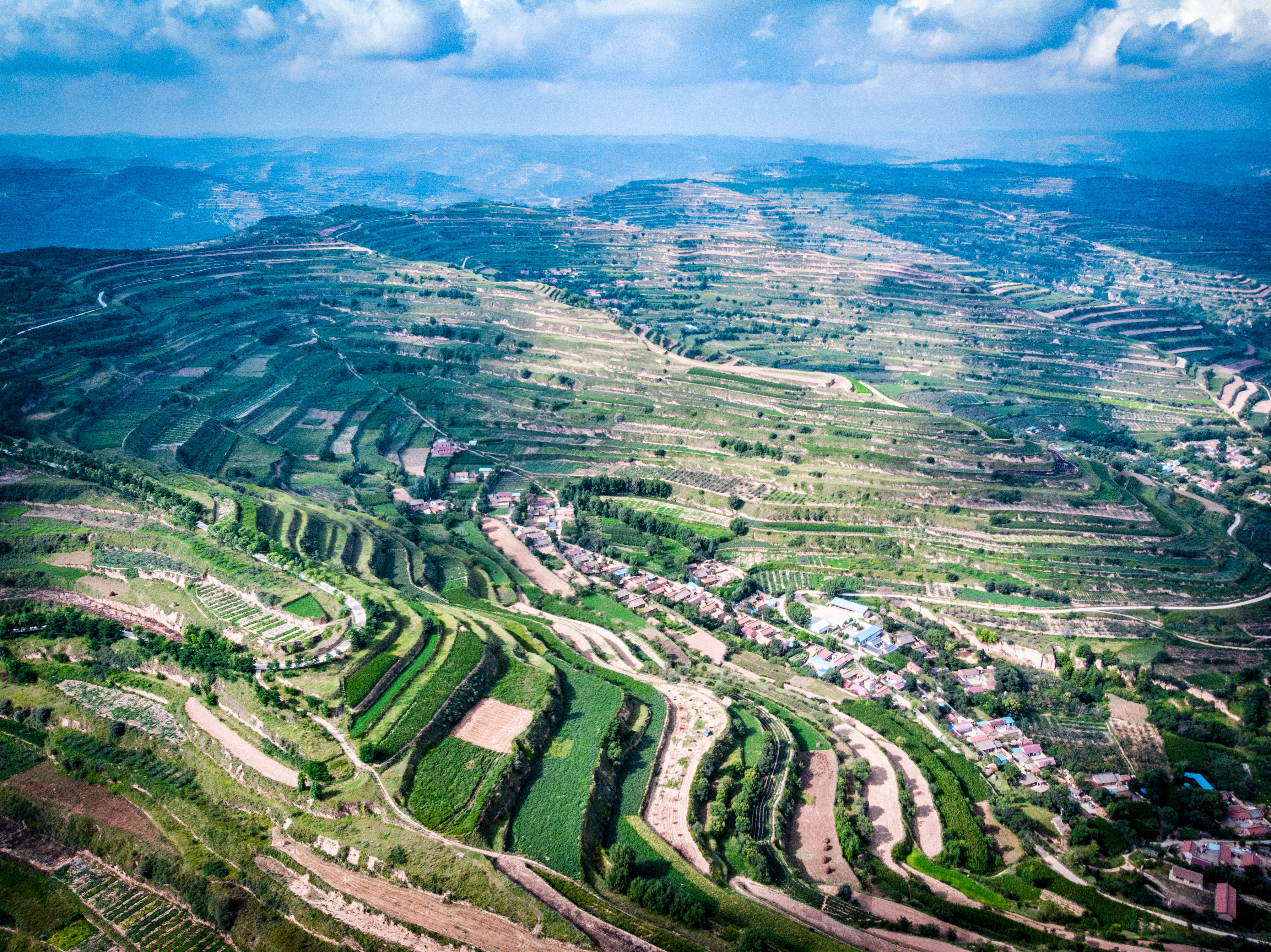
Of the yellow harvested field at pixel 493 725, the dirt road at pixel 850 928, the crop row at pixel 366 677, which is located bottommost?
the dirt road at pixel 850 928

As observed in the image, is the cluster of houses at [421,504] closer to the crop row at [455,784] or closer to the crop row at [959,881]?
the crop row at [455,784]

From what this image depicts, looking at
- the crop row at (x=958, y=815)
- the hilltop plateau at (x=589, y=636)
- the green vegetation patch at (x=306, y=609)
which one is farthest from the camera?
the green vegetation patch at (x=306, y=609)

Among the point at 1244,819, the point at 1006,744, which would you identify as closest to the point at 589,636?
the point at 1006,744

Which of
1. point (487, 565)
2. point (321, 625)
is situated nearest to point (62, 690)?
point (321, 625)

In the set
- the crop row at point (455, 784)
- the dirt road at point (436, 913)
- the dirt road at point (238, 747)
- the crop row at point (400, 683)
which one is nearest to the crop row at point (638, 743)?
the crop row at point (455, 784)

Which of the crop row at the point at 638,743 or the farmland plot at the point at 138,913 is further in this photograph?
the crop row at the point at 638,743

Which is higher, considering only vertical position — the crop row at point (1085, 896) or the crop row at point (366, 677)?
the crop row at point (366, 677)

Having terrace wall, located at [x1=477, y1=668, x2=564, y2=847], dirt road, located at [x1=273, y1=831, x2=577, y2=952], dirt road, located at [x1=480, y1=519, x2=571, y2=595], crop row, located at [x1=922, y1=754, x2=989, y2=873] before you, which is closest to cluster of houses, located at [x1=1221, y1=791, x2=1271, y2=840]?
crop row, located at [x1=922, y1=754, x2=989, y2=873]

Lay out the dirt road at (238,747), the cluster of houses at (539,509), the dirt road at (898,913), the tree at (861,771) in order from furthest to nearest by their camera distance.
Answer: the cluster of houses at (539,509) → the tree at (861,771) → the dirt road at (238,747) → the dirt road at (898,913)
